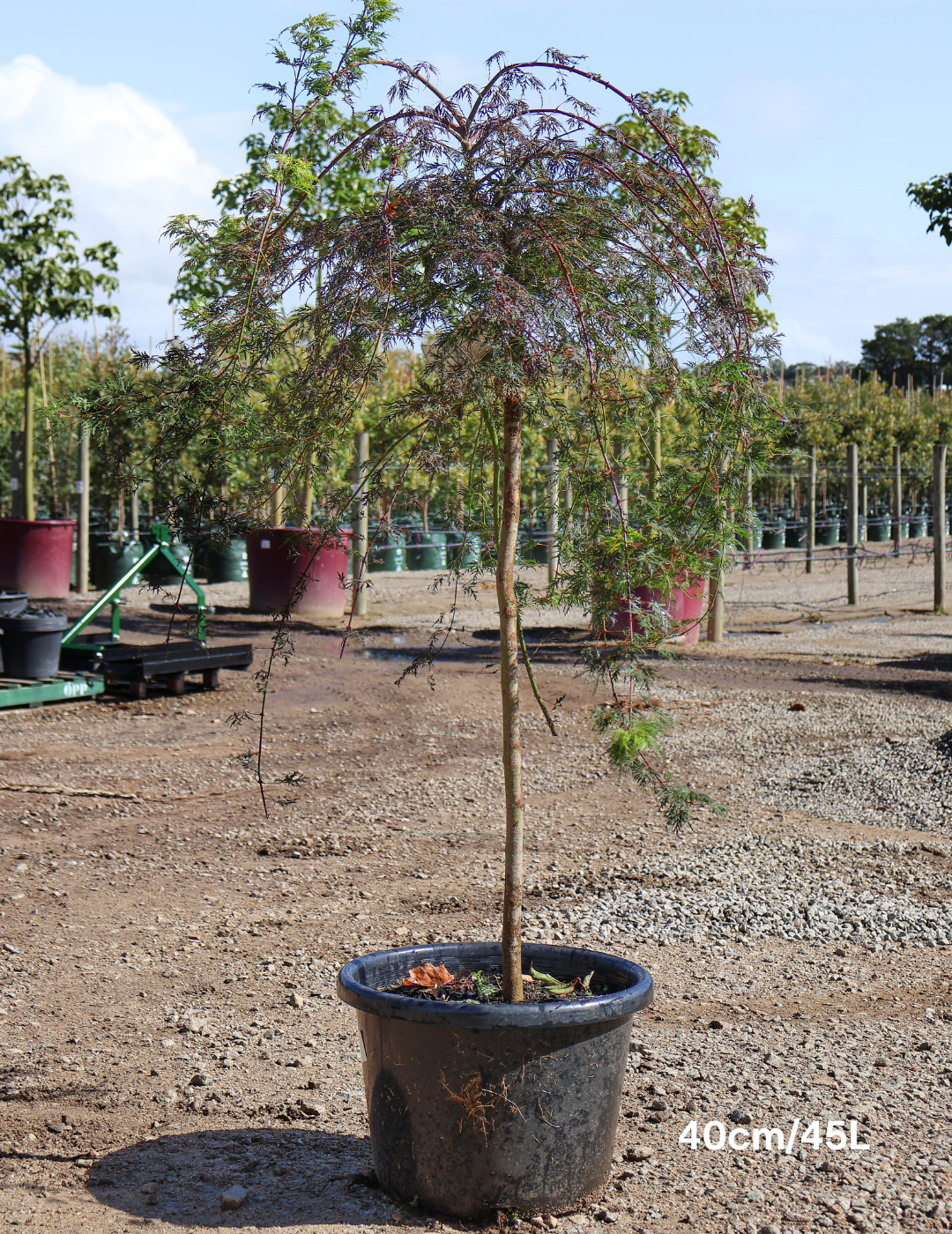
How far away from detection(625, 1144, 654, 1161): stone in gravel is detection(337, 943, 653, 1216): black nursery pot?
23 cm

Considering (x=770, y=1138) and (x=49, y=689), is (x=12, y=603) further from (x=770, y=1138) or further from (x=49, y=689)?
(x=770, y=1138)

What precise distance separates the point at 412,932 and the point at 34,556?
11714 millimetres

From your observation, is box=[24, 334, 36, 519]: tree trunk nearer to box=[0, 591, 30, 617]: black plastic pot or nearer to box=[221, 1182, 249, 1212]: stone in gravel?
box=[0, 591, 30, 617]: black plastic pot

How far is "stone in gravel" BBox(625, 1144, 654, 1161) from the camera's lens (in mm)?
2734

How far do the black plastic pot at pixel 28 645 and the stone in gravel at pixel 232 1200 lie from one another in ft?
22.3

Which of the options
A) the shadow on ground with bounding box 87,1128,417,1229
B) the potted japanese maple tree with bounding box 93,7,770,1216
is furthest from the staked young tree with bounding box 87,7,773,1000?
the shadow on ground with bounding box 87,1128,417,1229

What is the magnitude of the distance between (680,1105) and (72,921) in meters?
2.55

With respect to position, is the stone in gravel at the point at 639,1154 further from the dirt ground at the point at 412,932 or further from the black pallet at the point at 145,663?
the black pallet at the point at 145,663

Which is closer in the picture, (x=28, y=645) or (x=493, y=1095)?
(x=493, y=1095)

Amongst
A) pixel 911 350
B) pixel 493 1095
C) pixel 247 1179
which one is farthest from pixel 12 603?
pixel 911 350

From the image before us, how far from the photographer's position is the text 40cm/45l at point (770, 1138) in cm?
280

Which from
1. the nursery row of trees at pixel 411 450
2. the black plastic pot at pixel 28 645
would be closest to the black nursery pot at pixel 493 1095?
the nursery row of trees at pixel 411 450

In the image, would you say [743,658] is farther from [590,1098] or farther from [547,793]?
[590,1098]

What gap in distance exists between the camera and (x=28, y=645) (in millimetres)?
8758
